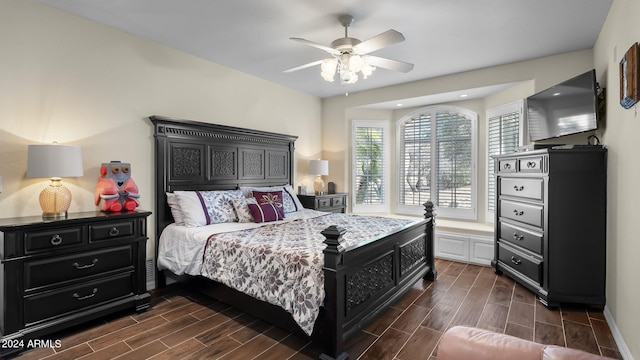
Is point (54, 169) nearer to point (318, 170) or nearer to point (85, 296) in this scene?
point (85, 296)

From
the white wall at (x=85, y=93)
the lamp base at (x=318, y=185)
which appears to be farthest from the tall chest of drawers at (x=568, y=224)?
the white wall at (x=85, y=93)

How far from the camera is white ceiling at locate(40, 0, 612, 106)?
2684mm

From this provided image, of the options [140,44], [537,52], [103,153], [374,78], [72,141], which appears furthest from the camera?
[374,78]

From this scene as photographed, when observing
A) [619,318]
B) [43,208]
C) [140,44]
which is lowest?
[619,318]

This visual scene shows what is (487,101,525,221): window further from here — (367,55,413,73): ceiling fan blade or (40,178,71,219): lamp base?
(40,178,71,219): lamp base

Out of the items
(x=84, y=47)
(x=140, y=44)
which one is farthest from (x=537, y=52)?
(x=84, y=47)

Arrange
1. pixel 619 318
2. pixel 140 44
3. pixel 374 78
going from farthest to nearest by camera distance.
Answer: pixel 374 78, pixel 140 44, pixel 619 318

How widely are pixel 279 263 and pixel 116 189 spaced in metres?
1.88

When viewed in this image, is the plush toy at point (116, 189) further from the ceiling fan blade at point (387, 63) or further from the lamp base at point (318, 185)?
the lamp base at point (318, 185)

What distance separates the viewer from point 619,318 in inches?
94.6

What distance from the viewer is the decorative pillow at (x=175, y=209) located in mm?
3432

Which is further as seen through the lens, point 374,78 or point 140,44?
point 374,78

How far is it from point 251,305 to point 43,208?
1892mm

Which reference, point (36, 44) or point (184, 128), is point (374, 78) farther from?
point (36, 44)
